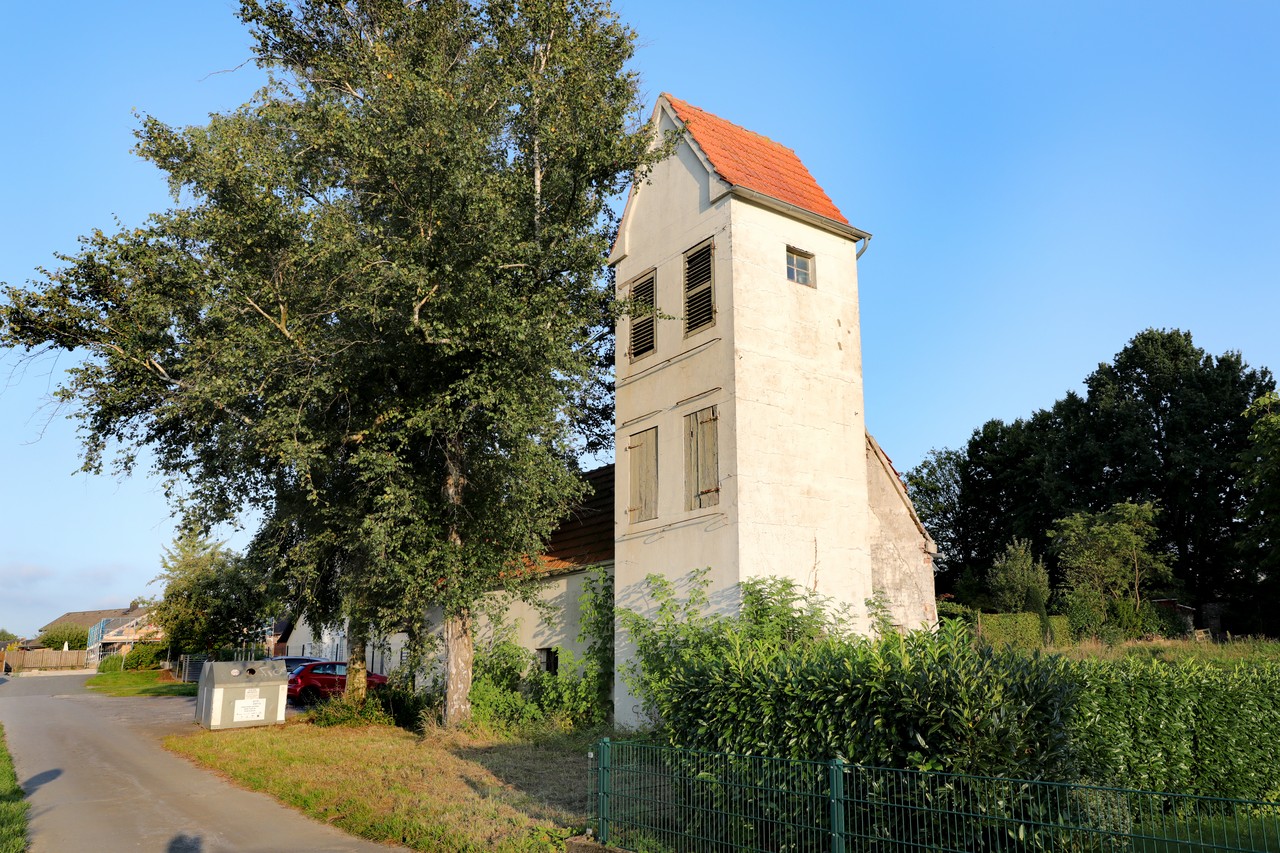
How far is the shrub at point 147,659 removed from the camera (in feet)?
167

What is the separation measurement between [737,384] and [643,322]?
3686 mm

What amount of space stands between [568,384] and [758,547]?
4.80 metres

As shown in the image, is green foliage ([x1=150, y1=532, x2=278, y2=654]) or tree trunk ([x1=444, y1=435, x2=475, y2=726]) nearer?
tree trunk ([x1=444, y1=435, x2=475, y2=726])

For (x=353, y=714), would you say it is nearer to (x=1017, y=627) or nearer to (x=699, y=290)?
(x=699, y=290)

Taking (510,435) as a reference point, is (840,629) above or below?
below

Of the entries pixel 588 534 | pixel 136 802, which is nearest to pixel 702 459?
pixel 588 534

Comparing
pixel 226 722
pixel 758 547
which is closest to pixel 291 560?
pixel 226 722

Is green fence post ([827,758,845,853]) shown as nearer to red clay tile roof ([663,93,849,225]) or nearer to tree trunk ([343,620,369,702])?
red clay tile roof ([663,93,849,225])

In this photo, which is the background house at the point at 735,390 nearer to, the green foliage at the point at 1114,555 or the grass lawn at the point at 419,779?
the grass lawn at the point at 419,779

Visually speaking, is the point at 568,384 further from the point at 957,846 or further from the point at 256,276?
the point at 957,846

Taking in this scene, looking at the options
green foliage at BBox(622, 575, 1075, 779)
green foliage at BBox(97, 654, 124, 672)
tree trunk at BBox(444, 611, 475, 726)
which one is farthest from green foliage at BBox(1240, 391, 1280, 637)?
green foliage at BBox(97, 654, 124, 672)

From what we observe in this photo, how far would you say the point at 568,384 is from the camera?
17.2 m

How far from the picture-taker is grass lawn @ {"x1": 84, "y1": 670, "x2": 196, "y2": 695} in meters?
35.4

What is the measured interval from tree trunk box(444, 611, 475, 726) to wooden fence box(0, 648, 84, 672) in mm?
63068
